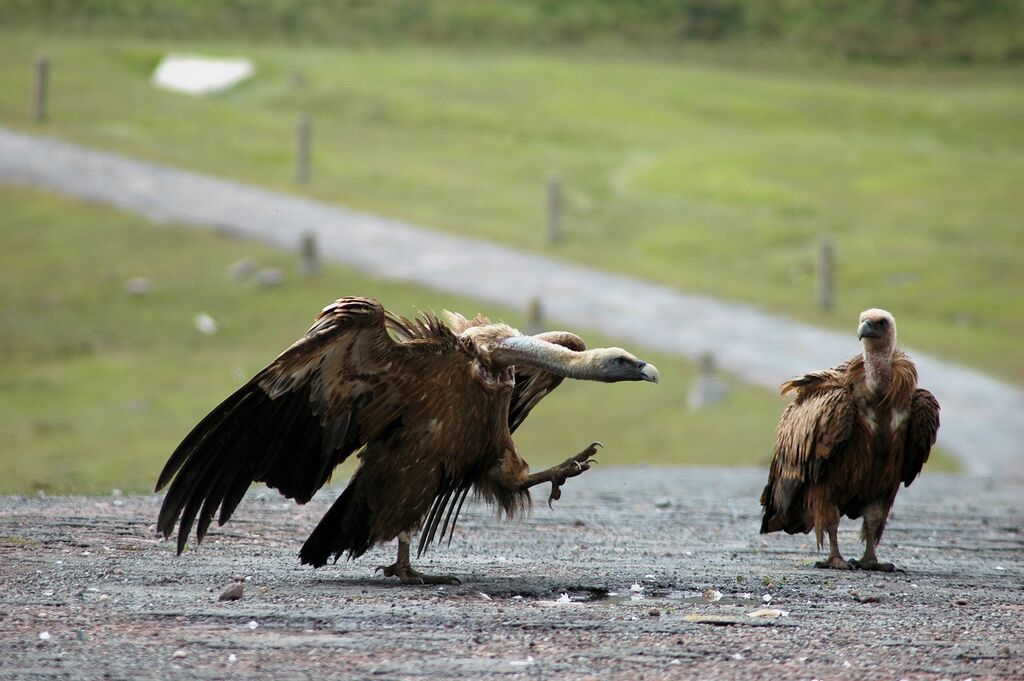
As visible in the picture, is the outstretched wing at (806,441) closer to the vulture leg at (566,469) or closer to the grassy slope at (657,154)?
the vulture leg at (566,469)

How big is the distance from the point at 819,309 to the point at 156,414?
34.0 feet

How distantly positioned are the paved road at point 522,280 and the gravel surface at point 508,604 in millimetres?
7647

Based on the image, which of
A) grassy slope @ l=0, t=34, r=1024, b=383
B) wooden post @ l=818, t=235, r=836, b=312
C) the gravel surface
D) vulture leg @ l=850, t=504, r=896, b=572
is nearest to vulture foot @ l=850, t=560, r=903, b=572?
vulture leg @ l=850, t=504, r=896, b=572

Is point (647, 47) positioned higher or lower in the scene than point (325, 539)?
higher

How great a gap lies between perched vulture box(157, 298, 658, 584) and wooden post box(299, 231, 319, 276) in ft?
47.3

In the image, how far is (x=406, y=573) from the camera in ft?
25.7

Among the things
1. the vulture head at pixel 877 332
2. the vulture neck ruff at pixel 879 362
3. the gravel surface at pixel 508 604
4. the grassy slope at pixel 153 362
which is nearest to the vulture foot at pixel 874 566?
the gravel surface at pixel 508 604

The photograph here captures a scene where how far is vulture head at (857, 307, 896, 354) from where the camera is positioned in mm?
8617

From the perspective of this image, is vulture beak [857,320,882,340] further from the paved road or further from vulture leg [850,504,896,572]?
the paved road

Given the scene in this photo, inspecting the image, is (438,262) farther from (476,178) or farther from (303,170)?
(476,178)

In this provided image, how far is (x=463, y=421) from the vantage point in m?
7.75

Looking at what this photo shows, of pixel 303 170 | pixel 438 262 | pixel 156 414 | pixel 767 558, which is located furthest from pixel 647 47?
pixel 767 558

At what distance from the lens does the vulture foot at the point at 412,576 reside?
7801 mm

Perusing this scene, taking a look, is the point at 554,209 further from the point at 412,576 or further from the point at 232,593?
the point at 232,593
